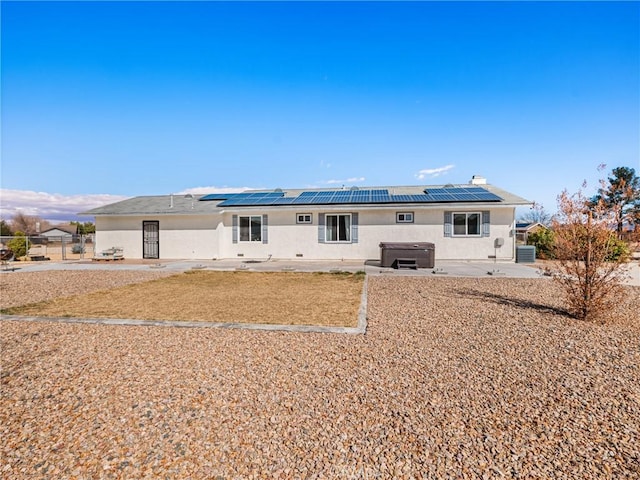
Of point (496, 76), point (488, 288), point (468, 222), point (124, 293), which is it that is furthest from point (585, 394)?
point (496, 76)

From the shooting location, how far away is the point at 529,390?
303 cm

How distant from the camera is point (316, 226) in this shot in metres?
16.3

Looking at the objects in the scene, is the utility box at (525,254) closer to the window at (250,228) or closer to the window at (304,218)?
the window at (304,218)

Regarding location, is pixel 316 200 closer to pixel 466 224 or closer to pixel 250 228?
pixel 250 228

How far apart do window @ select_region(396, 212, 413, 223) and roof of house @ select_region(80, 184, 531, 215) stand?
0.58 meters

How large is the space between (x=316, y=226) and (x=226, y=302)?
9.66 metres

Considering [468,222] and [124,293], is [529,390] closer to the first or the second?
[124,293]

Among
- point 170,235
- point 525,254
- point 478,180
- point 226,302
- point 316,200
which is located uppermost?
point 478,180

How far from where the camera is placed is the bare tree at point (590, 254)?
5523mm

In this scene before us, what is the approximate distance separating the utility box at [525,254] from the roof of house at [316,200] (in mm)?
2174

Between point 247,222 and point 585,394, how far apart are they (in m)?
15.7

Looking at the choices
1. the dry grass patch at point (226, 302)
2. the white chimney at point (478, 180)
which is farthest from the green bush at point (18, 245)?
the white chimney at point (478, 180)

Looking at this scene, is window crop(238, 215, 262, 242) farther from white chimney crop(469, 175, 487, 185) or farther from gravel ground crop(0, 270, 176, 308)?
white chimney crop(469, 175, 487, 185)

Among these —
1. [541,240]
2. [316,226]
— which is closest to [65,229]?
[316,226]
